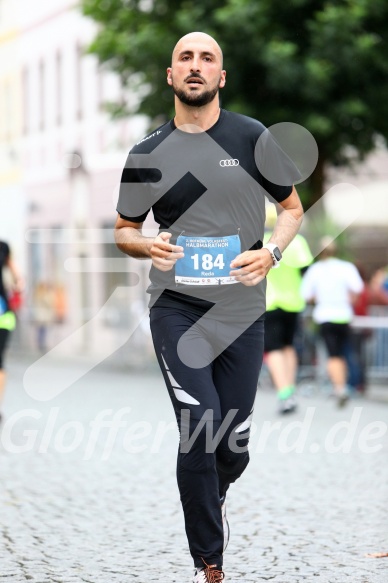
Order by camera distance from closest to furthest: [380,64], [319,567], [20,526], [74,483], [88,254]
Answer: [319,567]
[20,526]
[74,483]
[380,64]
[88,254]

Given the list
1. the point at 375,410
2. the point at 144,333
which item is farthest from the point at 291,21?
the point at 375,410

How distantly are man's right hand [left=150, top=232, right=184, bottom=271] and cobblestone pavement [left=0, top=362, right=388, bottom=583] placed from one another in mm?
1291

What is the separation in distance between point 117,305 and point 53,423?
1162cm

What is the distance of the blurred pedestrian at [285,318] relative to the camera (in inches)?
506

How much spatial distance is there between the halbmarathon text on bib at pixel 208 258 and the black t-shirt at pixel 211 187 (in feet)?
0.13

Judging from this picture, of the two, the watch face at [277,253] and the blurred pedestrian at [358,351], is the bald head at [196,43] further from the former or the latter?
the blurred pedestrian at [358,351]

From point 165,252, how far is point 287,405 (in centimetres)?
799

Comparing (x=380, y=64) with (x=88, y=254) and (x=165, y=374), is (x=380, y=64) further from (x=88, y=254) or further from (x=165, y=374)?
(x=165, y=374)

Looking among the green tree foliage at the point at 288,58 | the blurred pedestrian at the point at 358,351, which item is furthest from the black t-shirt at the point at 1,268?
the green tree foliage at the point at 288,58

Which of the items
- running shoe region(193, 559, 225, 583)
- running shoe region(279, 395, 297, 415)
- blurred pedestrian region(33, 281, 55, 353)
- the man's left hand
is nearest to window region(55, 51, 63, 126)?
blurred pedestrian region(33, 281, 55, 353)

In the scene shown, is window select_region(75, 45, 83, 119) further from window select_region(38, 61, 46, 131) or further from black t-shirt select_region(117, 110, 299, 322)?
black t-shirt select_region(117, 110, 299, 322)

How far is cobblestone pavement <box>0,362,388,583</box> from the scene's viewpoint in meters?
5.90

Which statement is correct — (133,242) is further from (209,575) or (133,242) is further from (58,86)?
(58,86)

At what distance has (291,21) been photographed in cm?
2092
